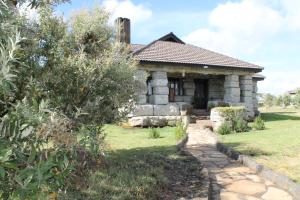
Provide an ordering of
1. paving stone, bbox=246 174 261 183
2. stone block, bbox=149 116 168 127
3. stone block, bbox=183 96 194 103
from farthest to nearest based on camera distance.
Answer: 1. stone block, bbox=183 96 194 103
2. stone block, bbox=149 116 168 127
3. paving stone, bbox=246 174 261 183

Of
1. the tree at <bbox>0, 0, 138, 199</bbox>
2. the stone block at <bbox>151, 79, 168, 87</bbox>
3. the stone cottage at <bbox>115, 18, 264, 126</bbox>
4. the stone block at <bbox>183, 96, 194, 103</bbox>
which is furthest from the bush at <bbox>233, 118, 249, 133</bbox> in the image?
the tree at <bbox>0, 0, 138, 199</bbox>

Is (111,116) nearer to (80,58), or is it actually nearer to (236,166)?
(80,58)

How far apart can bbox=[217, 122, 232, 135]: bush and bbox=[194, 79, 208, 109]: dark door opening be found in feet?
29.7

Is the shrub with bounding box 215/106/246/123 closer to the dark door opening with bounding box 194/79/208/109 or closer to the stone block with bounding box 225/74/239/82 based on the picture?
the stone block with bounding box 225/74/239/82

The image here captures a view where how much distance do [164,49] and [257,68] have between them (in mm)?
6420

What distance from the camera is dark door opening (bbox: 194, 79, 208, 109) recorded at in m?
25.1

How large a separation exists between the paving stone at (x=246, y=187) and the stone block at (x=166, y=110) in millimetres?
12428

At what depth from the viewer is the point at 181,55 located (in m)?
22.4

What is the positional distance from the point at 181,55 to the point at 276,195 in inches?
662

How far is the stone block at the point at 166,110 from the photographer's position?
64.2 feet

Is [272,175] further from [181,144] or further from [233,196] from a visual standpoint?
[181,144]

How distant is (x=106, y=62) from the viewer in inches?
263

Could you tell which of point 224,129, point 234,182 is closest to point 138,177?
point 234,182

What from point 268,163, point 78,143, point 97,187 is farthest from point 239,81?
point 78,143
